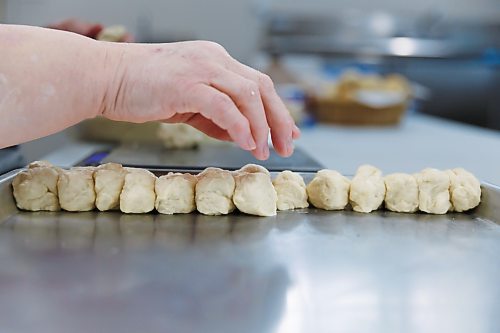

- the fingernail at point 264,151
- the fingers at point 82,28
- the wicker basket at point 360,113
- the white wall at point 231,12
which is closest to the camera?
the fingernail at point 264,151

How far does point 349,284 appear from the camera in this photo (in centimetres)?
54

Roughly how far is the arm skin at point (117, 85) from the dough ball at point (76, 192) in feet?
0.32

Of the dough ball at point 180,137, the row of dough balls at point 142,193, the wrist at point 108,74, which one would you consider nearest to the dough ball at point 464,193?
the row of dough balls at point 142,193

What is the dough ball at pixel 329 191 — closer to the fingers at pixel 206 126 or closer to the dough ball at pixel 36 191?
the fingers at pixel 206 126

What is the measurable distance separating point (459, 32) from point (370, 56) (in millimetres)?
567

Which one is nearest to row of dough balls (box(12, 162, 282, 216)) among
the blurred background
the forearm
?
the forearm

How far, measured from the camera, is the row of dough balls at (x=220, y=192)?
2.50 feet

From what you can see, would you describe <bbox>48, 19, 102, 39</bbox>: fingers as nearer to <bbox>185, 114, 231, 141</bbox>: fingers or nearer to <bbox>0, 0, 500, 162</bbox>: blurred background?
<bbox>185, 114, 231, 141</bbox>: fingers

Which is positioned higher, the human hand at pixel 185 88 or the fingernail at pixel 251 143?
the human hand at pixel 185 88

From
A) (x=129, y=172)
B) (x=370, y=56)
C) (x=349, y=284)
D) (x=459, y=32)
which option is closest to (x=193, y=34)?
(x=370, y=56)

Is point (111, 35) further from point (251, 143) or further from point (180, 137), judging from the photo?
point (251, 143)

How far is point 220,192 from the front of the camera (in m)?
0.76

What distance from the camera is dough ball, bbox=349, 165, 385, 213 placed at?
0.80 m

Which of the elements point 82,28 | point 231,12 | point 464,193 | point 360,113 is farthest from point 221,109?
point 231,12
